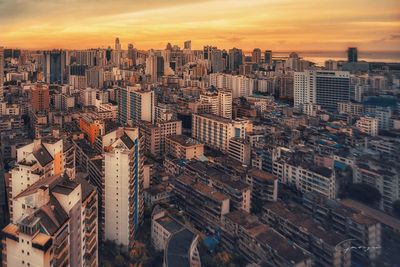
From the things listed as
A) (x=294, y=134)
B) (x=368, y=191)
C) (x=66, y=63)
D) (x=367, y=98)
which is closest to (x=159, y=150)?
(x=294, y=134)

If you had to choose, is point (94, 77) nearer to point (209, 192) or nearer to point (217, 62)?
point (217, 62)

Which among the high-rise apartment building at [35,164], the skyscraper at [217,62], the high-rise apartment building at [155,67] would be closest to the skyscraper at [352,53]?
the high-rise apartment building at [35,164]

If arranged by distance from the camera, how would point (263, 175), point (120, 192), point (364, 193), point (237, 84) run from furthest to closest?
1. point (237, 84)
2. point (263, 175)
3. point (120, 192)
4. point (364, 193)

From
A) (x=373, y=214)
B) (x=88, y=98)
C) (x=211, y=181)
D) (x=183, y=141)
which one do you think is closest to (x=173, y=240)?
(x=211, y=181)

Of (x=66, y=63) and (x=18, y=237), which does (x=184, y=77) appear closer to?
(x=66, y=63)

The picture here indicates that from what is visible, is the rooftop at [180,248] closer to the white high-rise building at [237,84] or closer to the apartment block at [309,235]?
the apartment block at [309,235]

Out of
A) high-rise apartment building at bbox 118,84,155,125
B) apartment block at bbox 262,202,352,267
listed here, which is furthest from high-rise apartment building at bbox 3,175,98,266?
high-rise apartment building at bbox 118,84,155,125
